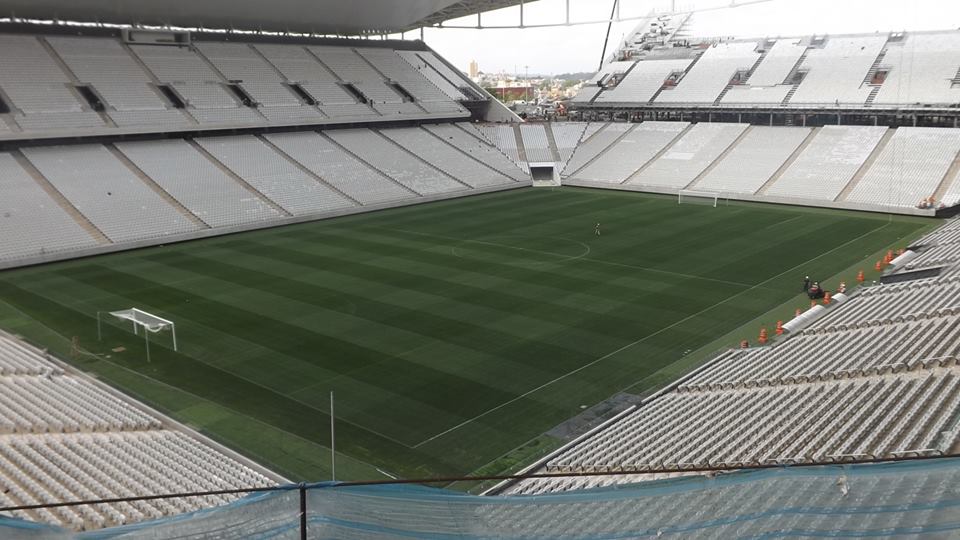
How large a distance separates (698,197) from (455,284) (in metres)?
22.8

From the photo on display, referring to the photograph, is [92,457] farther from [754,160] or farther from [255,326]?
[754,160]

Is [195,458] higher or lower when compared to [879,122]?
lower

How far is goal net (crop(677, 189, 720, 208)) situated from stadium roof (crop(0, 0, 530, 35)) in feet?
57.6

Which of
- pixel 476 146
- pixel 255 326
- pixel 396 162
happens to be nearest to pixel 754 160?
pixel 476 146

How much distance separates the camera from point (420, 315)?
2064 cm

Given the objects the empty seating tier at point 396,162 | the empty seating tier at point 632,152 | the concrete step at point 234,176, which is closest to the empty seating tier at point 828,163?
the empty seating tier at point 632,152

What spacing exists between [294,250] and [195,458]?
708 inches

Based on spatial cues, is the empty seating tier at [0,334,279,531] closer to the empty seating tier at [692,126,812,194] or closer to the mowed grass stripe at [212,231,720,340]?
the mowed grass stripe at [212,231,720,340]

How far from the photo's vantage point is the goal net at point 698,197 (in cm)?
4003

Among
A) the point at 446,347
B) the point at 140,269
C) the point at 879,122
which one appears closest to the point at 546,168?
the point at 879,122

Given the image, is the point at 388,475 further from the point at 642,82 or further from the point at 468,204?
the point at 642,82

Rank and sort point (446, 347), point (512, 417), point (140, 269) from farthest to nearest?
point (140, 269) < point (446, 347) < point (512, 417)

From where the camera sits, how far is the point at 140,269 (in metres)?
26.8

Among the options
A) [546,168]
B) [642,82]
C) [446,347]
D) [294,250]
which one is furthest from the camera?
[642,82]
